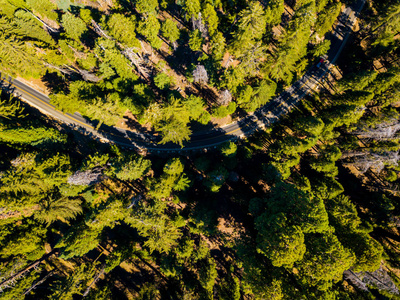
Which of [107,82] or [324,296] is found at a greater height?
[107,82]

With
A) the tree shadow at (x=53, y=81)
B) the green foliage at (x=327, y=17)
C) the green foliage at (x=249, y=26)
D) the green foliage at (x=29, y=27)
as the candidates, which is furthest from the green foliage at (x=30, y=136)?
the green foliage at (x=327, y=17)

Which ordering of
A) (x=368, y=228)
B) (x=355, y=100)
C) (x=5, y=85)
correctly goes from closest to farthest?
(x=368, y=228) < (x=355, y=100) < (x=5, y=85)

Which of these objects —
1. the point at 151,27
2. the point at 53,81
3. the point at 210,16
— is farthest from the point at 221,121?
the point at 53,81

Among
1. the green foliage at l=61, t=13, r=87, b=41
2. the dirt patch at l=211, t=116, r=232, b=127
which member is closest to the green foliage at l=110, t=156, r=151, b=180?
the dirt patch at l=211, t=116, r=232, b=127

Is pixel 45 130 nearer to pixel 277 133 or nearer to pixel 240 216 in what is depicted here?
pixel 240 216

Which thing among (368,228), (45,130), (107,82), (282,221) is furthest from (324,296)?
(45,130)

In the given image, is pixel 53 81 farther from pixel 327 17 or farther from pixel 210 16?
pixel 327 17
